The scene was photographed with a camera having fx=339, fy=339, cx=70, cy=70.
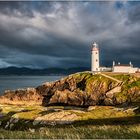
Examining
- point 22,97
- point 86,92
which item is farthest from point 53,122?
point 22,97

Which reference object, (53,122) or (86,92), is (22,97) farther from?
(53,122)

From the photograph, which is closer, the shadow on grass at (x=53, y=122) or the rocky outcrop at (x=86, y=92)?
the shadow on grass at (x=53, y=122)

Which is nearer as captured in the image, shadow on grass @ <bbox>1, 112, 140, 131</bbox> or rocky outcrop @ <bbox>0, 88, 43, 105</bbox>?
shadow on grass @ <bbox>1, 112, 140, 131</bbox>

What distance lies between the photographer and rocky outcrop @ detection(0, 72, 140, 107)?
6378 inches

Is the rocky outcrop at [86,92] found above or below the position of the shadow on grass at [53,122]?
above

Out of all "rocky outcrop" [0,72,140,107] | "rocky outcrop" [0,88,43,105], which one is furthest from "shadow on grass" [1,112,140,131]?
"rocky outcrop" [0,88,43,105]

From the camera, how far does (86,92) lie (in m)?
173

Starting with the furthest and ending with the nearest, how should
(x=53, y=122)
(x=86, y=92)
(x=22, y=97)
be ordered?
(x=22, y=97) → (x=86, y=92) → (x=53, y=122)

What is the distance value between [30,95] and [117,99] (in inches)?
2277

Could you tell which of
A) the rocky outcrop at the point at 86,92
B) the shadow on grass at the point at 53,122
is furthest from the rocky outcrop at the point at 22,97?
the shadow on grass at the point at 53,122

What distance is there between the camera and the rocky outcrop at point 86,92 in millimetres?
162000

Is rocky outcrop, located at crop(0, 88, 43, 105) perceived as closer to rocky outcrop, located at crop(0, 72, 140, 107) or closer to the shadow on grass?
rocky outcrop, located at crop(0, 72, 140, 107)

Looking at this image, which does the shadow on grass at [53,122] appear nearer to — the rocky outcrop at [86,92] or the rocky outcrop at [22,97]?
the rocky outcrop at [86,92]

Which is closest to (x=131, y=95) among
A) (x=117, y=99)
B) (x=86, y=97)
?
(x=117, y=99)
